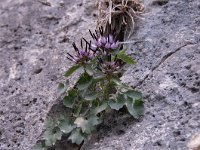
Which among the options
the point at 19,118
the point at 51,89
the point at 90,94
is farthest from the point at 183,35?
the point at 19,118

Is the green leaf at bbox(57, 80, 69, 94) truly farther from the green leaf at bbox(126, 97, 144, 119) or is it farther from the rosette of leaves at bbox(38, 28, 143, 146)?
Result: the green leaf at bbox(126, 97, 144, 119)

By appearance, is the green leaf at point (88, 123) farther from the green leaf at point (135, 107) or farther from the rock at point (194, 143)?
the rock at point (194, 143)

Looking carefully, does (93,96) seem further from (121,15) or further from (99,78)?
(121,15)

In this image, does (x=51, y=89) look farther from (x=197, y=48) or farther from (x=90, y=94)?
(x=197, y=48)

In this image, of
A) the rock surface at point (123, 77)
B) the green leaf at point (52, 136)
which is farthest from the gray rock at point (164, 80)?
the green leaf at point (52, 136)

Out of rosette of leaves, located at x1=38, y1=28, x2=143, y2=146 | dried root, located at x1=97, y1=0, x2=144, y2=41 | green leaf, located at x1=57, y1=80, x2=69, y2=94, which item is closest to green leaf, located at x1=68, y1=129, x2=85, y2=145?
rosette of leaves, located at x1=38, y1=28, x2=143, y2=146

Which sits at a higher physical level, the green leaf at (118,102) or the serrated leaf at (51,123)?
the green leaf at (118,102)

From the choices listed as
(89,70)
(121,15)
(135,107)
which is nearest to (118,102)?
(135,107)

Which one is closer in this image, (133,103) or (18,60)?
(133,103)
